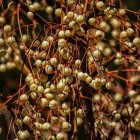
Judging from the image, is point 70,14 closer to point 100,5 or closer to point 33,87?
point 100,5

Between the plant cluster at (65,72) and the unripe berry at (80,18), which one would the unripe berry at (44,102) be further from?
the unripe berry at (80,18)

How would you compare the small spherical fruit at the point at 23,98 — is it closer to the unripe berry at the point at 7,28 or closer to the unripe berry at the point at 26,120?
the unripe berry at the point at 26,120

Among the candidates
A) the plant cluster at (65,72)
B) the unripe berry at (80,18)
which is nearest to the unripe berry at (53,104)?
the plant cluster at (65,72)

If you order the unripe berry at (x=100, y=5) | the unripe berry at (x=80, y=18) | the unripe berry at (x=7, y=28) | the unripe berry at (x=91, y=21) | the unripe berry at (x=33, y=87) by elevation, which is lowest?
the unripe berry at (x=33, y=87)

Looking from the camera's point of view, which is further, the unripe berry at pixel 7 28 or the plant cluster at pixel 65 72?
the unripe berry at pixel 7 28

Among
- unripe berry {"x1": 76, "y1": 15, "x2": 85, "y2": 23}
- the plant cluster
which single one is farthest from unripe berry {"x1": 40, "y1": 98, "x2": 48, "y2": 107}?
unripe berry {"x1": 76, "y1": 15, "x2": 85, "y2": 23}

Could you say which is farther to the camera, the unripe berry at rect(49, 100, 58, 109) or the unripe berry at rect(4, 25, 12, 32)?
the unripe berry at rect(4, 25, 12, 32)

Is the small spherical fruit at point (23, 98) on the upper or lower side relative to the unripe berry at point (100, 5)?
lower

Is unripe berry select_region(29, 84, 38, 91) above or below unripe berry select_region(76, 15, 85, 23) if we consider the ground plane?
below

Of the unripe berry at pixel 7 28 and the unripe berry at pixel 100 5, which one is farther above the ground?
the unripe berry at pixel 100 5

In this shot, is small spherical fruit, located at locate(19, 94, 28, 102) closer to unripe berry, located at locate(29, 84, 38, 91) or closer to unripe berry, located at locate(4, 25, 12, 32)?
unripe berry, located at locate(29, 84, 38, 91)

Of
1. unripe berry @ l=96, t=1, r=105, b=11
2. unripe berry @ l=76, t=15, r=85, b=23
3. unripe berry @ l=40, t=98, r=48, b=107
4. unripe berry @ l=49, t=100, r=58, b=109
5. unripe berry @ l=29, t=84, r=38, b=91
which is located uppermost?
unripe berry @ l=96, t=1, r=105, b=11
